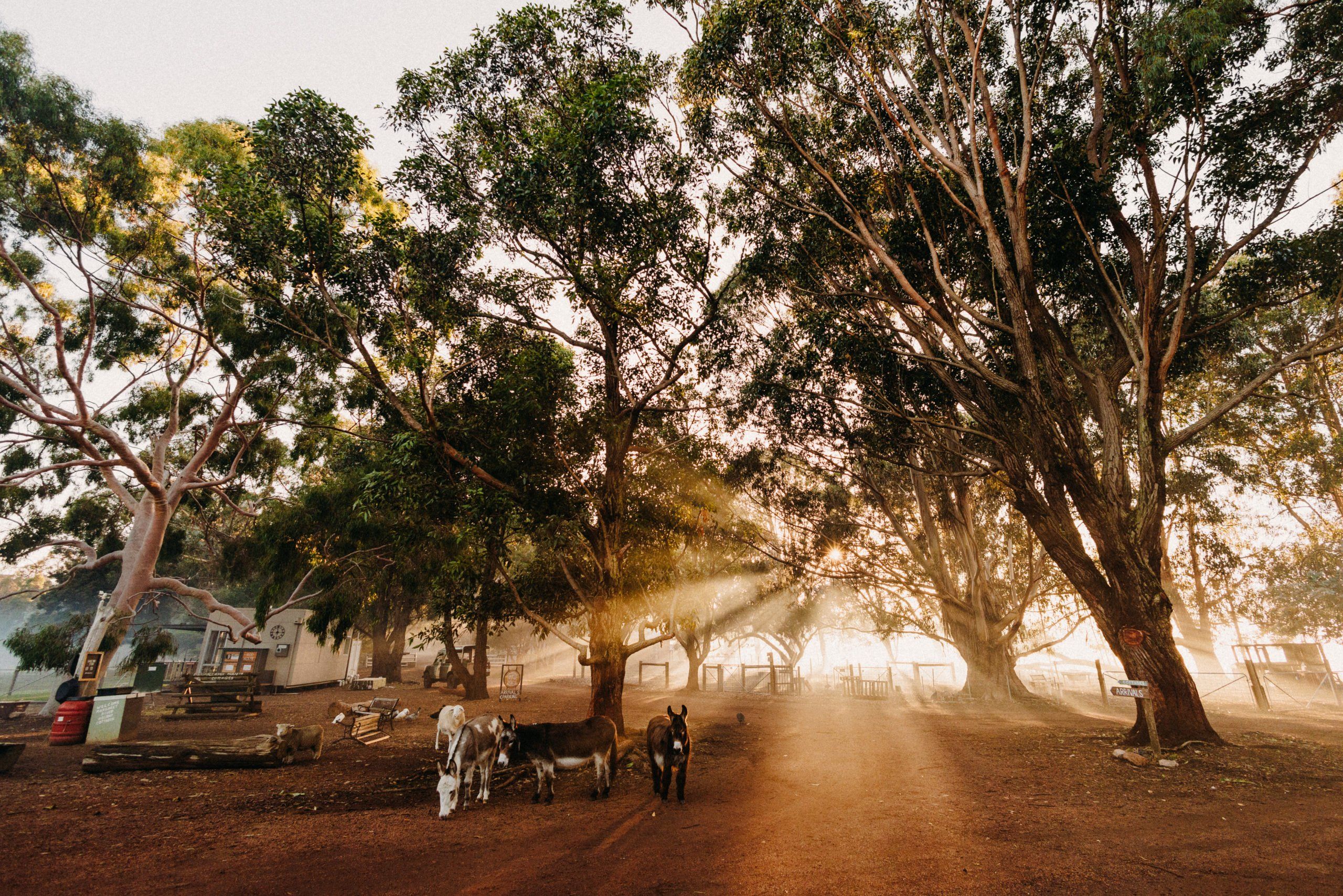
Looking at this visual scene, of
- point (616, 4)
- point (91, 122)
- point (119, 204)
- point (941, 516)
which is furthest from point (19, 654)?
point (941, 516)

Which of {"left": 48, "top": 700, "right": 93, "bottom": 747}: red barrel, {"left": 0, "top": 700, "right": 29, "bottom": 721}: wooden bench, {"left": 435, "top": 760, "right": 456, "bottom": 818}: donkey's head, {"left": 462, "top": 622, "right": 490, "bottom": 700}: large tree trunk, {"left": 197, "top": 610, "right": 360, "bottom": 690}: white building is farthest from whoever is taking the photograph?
{"left": 197, "top": 610, "right": 360, "bottom": 690}: white building

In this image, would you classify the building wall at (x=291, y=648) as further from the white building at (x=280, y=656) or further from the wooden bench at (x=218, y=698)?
the wooden bench at (x=218, y=698)

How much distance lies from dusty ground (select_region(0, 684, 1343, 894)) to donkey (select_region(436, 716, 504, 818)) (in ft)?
1.08

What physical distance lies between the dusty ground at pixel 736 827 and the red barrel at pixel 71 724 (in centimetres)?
62

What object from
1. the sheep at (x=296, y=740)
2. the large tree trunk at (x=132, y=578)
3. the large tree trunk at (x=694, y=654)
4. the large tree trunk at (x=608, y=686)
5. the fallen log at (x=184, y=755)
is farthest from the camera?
the large tree trunk at (x=694, y=654)

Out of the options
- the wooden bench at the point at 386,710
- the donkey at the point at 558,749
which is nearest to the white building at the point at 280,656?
the wooden bench at the point at 386,710

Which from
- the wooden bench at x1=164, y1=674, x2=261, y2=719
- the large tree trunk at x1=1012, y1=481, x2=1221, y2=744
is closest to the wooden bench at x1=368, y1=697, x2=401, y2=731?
the wooden bench at x1=164, y1=674, x2=261, y2=719

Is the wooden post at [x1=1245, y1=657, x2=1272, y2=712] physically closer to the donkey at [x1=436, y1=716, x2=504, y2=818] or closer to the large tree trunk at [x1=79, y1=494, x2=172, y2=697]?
the donkey at [x1=436, y1=716, x2=504, y2=818]

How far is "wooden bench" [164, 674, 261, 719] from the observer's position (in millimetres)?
15469

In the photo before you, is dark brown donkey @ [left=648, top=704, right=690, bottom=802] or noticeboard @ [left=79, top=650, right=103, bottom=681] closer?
dark brown donkey @ [left=648, top=704, right=690, bottom=802]

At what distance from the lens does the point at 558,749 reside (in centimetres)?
770

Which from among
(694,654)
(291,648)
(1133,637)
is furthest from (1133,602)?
(291,648)

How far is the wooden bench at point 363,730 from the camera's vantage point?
39.3ft

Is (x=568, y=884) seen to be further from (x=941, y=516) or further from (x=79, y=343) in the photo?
(x=79, y=343)
